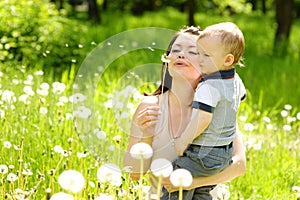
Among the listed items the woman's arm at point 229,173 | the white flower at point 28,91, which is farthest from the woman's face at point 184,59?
the white flower at point 28,91

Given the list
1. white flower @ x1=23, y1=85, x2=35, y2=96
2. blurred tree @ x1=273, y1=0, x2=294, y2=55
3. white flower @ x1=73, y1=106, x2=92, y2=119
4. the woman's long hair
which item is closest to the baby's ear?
the woman's long hair

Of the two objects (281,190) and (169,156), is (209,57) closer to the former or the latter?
(169,156)

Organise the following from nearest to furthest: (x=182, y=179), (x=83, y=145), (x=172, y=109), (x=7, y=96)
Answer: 1. (x=182, y=179)
2. (x=172, y=109)
3. (x=83, y=145)
4. (x=7, y=96)

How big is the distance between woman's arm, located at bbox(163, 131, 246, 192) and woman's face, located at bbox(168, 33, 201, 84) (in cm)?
37

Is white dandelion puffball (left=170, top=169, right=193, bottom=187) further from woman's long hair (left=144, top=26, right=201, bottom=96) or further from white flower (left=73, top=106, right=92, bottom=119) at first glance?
white flower (left=73, top=106, right=92, bottom=119)

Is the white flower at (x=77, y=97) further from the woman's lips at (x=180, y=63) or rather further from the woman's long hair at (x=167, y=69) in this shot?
the woman's lips at (x=180, y=63)

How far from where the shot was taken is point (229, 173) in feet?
8.13

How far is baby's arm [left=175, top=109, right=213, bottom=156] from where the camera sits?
2195 millimetres

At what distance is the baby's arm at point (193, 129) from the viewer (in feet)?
7.20

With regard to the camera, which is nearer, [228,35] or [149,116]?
[228,35]

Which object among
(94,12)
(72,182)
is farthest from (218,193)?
(94,12)

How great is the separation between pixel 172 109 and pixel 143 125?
0.14 metres

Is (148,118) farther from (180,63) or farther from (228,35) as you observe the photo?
(228,35)

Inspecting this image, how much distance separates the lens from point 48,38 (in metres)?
7.46
